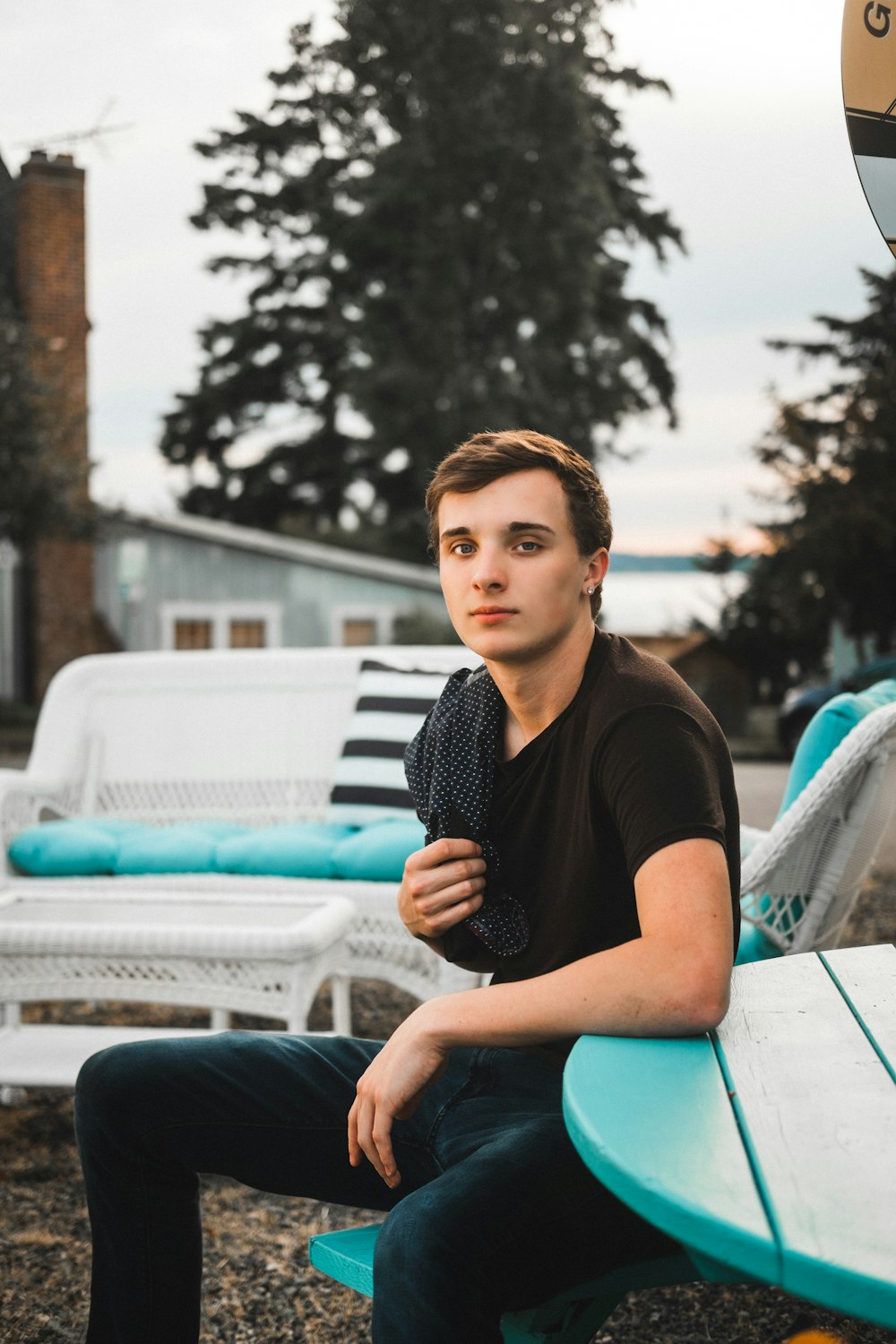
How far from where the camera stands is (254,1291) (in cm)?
251

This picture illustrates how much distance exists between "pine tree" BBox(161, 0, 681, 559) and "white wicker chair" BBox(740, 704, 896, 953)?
21.0m

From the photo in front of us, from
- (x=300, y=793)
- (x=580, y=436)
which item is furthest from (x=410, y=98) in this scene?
(x=300, y=793)

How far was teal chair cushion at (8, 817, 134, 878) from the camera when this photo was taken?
403cm

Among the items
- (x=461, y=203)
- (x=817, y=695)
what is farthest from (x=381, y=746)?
(x=461, y=203)

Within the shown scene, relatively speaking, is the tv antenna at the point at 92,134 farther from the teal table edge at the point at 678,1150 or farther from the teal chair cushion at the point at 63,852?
the teal table edge at the point at 678,1150

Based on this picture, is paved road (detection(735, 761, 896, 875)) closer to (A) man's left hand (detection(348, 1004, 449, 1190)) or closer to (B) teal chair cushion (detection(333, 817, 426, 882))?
(B) teal chair cushion (detection(333, 817, 426, 882))

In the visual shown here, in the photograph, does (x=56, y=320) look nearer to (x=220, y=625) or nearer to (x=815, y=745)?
(x=220, y=625)

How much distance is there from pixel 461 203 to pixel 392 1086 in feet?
80.0

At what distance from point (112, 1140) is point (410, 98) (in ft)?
83.0

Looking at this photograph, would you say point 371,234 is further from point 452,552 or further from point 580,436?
point 452,552

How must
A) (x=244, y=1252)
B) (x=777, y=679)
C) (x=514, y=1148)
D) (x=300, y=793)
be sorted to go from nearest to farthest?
(x=514, y=1148) → (x=244, y=1252) → (x=300, y=793) → (x=777, y=679)

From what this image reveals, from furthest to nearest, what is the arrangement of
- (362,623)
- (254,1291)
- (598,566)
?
(362,623) < (254,1291) < (598,566)

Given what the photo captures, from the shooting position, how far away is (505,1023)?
1421 millimetres

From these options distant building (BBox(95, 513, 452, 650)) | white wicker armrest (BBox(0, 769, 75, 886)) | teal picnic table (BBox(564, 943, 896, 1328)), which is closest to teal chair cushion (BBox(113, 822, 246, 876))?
white wicker armrest (BBox(0, 769, 75, 886))
